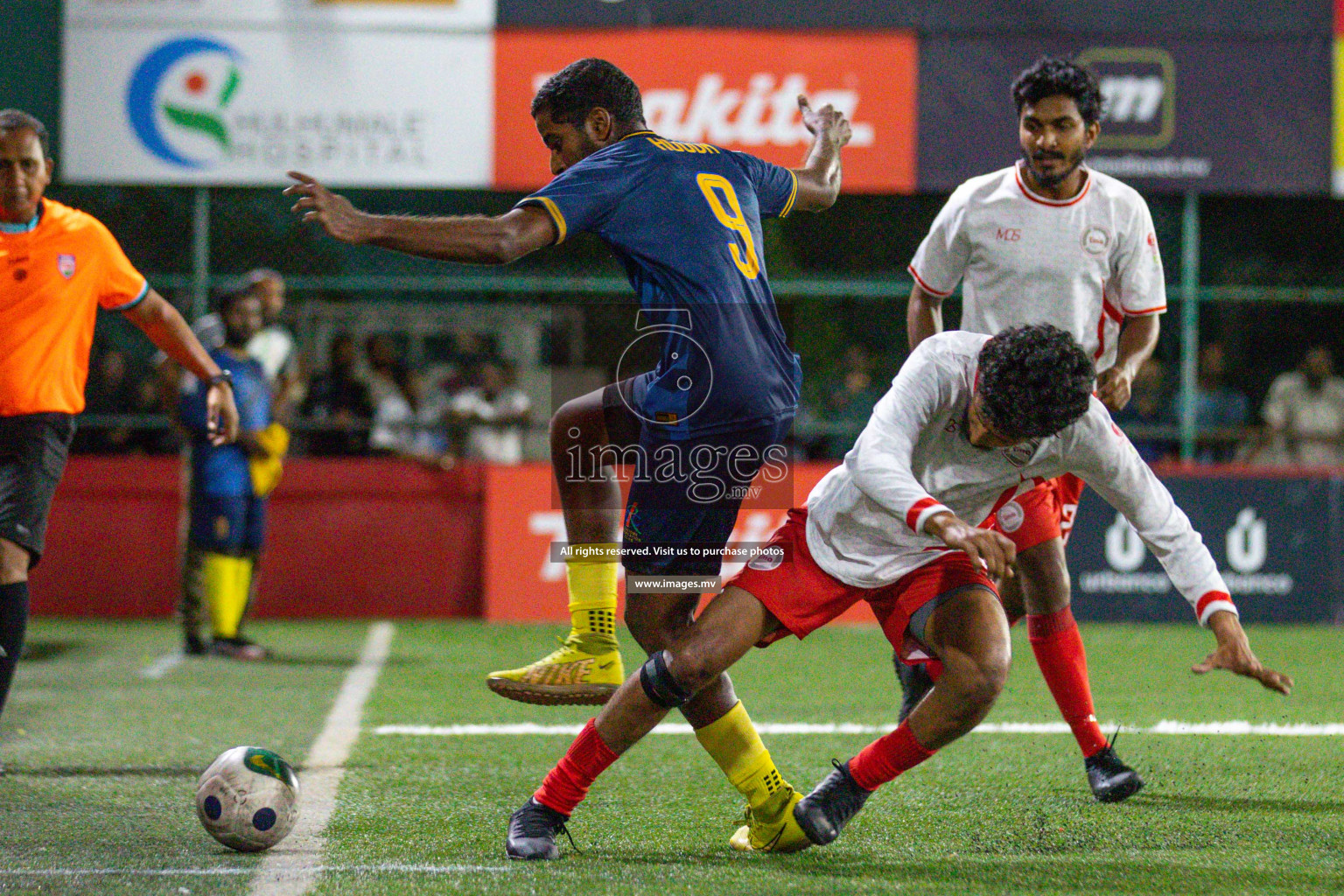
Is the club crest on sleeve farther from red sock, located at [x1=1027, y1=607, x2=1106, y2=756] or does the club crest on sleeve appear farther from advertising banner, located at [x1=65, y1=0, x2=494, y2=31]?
advertising banner, located at [x1=65, y1=0, x2=494, y2=31]

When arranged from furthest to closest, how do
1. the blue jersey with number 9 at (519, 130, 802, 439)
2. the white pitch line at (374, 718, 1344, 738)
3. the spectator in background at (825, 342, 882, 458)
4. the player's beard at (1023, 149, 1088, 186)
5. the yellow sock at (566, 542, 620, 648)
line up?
1. the spectator in background at (825, 342, 882, 458)
2. the white pitch line at (374, 718, 1344, 738)
3. the player's beard at (1023, 149, 1088, 186)
4. the yellow sock at (566, 542, 620, 648)
5. the blue jersey with number 9 at (519, 130, 802, 439)

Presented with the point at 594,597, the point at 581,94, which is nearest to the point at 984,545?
the point at 594,597

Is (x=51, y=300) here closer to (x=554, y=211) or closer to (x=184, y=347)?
(x=184, y=347)

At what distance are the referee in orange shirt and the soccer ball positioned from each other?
127 centimetres

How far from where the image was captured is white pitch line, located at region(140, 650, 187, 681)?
26.7 feet

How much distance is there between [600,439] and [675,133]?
7.32m

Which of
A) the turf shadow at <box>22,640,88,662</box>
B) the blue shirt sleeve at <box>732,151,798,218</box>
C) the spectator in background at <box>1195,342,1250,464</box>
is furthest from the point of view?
the spectator in background at <box>1195,342,1250,464</box>

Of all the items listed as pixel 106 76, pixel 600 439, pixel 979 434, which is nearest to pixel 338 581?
pixel 106 76

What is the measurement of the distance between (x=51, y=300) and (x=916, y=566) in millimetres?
Answer: 2977

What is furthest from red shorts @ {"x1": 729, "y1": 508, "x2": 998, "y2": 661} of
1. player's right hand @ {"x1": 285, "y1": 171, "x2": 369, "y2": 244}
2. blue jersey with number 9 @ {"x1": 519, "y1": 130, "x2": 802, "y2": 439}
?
player's right hand @ {"x1": 285, "y1": 171, "x2": 369, "y2": 244}

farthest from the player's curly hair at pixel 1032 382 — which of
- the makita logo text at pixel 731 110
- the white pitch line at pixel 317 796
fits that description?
the makita logo text at pixel 731 110

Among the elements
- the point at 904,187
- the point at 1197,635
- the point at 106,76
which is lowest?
the point at 1197,635

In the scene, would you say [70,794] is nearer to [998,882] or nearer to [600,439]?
[600,439]

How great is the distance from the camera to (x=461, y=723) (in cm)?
636
